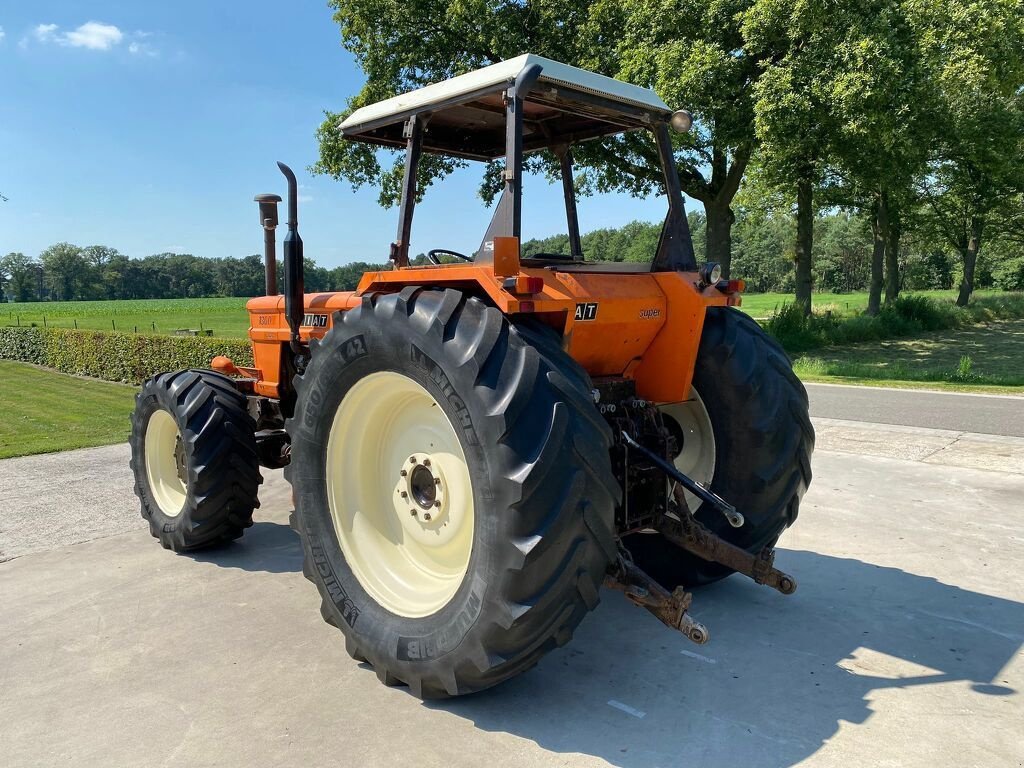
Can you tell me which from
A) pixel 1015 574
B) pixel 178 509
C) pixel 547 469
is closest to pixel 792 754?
pixel 547 469

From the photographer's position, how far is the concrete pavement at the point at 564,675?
2.74 metres

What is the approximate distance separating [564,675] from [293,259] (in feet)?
9.37

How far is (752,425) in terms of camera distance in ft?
12.6

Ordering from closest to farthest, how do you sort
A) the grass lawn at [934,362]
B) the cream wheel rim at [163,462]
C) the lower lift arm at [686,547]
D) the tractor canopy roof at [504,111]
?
1. the lower lift arm at [686,547]
2. the tractor canopy roof at [504,111]
3. the cream wheel rim at [163,462]
4. the grass lawn at [934,362]

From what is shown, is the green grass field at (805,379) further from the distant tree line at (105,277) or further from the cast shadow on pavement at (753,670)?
the distant tree line at (105,277)

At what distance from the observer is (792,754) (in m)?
2.66

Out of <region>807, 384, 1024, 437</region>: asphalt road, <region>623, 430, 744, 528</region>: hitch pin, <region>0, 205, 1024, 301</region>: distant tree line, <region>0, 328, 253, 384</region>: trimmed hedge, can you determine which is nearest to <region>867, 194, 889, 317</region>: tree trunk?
<region>807, 384, 1024, 437</region>: asphalt road

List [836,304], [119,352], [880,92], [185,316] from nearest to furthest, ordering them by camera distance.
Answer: [880,92] → [119,352] → [836,304] → [185,316]

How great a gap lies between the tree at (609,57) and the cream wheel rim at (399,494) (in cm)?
1065

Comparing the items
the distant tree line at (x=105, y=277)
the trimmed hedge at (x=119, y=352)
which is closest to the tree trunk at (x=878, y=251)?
the trimmed hedge at (x=119, y=352)

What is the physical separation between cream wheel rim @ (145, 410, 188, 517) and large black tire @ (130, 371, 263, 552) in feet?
0.72

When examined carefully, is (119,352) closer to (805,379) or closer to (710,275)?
(805,379)

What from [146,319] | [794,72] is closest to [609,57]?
[794,72]

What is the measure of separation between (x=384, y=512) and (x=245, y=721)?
1066 millimetres
